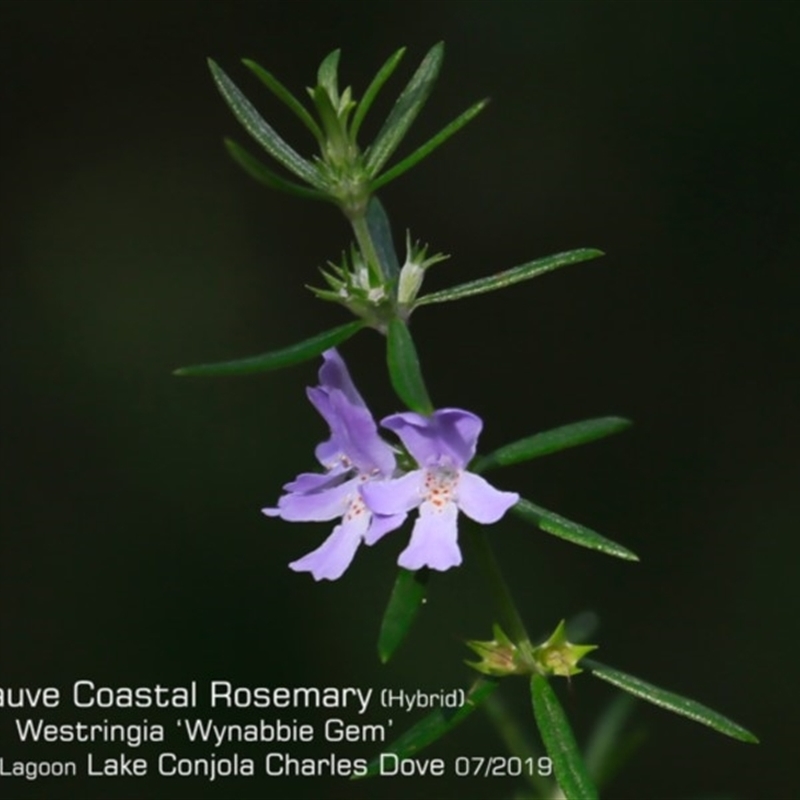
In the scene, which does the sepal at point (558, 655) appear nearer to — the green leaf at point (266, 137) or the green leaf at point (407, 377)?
the green leaf at point (407, 377)

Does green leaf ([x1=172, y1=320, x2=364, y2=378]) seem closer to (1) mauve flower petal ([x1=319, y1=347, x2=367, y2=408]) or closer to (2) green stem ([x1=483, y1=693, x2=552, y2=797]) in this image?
(1) mauve flower petal ([x1=319, y1=347, x2=367, y2=408])

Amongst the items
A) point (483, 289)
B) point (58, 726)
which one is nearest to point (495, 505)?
point (483, 289)

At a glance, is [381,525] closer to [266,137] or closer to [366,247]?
[366,247]

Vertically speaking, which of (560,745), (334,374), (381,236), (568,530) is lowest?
(560,745)

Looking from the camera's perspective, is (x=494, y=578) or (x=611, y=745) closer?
(x=494, y=578)

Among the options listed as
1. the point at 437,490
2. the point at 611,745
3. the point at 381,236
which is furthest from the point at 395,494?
the point at 611,745

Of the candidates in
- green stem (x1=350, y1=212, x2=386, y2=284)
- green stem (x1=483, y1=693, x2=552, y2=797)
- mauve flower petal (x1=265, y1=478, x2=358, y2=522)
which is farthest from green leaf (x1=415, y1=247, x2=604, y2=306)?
green stem (x1=483, y1=693, x2=552, y2=797)
